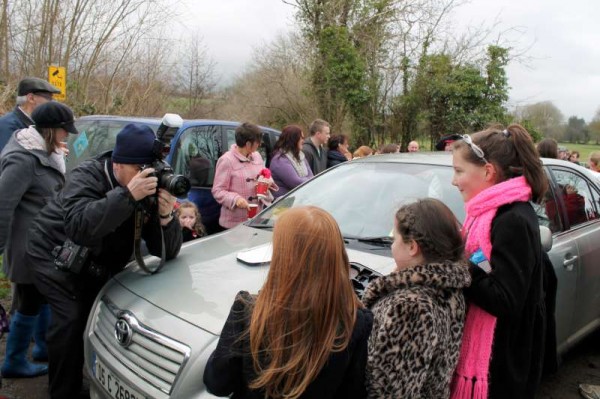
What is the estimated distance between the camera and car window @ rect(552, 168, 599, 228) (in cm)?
356

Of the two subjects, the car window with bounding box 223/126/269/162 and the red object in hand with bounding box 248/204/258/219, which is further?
the car window with bounding box 223/126/269/162

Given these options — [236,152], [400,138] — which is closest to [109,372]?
[236,152]

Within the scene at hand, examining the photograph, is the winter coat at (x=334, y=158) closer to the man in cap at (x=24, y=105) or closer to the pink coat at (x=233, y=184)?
the pink coat at (x=233, y=184)

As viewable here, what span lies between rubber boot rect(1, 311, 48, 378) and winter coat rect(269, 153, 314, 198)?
2491 mm

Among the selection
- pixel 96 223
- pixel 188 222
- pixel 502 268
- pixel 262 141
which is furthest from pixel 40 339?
pixel 262 141

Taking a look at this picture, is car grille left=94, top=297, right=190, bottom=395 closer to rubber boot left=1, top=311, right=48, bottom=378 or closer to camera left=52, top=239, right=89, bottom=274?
camera left=52, top=239, right=89, bottom=274

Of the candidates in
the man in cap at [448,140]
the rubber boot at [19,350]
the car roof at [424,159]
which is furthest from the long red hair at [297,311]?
the rubber boot at [19,350]

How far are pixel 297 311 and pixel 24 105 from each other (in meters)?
3.73

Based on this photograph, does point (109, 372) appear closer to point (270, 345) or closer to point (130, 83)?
point (270, 345)

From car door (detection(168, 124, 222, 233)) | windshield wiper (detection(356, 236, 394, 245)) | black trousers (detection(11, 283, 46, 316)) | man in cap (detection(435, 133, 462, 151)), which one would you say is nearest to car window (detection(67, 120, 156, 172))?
car door (detection(168, 124, 222, 233))

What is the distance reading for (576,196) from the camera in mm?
3723

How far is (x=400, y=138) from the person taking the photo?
1808 centimetres

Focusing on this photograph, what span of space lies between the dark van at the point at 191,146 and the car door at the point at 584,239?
320 cm

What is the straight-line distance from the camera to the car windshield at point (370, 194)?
2.94 meters
